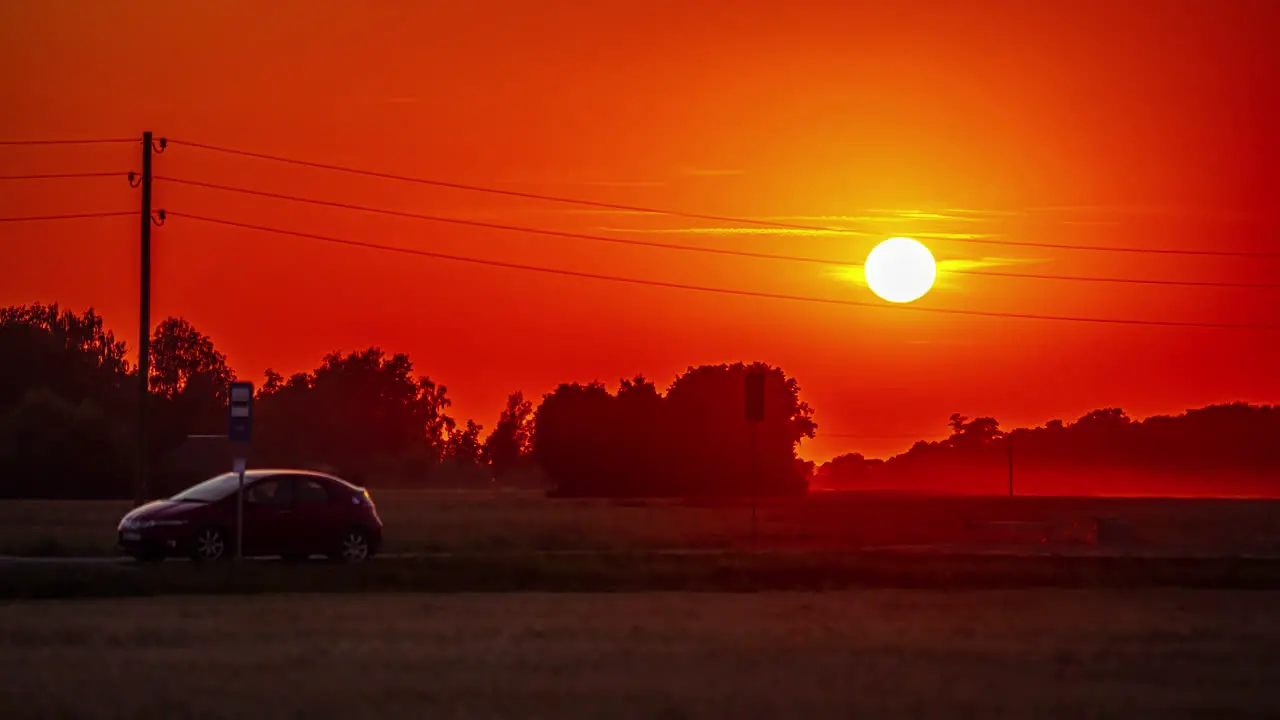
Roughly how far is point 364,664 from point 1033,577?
16286 mm

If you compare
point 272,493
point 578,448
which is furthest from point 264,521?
point 578,448

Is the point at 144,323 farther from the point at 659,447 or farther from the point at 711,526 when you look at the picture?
the point at 659,447

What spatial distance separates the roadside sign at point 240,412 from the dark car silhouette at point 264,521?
847 mm

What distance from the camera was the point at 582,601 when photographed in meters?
25.8

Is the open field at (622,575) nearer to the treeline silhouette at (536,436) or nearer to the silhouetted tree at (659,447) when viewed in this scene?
the treeline silhouette at (536,436)

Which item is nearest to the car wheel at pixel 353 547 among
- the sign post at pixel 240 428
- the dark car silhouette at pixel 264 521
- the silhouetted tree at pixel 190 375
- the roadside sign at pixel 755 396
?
the dark car silhouette at pixel 264 521

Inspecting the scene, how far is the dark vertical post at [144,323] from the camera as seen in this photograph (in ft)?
158

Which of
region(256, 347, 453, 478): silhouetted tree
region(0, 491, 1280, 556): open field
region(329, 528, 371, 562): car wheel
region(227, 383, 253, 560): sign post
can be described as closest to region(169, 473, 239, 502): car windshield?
region(227, 383, 253, 560): sign post

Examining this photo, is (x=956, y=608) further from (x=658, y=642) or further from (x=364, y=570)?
(x=364, y=570)

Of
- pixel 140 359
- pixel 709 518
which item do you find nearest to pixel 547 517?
pixel 709 518

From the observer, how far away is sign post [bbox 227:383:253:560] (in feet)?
111

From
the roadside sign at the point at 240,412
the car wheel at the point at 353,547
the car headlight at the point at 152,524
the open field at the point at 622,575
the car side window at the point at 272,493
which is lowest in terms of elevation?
the open field at the point at 622,575

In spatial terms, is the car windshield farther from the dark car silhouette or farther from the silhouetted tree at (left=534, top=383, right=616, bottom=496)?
the silhouetted tree at (left=534, top=383, right=616, bottom=496)

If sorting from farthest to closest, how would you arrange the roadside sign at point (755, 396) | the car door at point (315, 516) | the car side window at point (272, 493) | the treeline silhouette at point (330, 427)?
the treeline silhouette at point (330, 427), the roadside sign at point (755, 396), the car door at point (315, 516), the car side window at point (272, 493)
